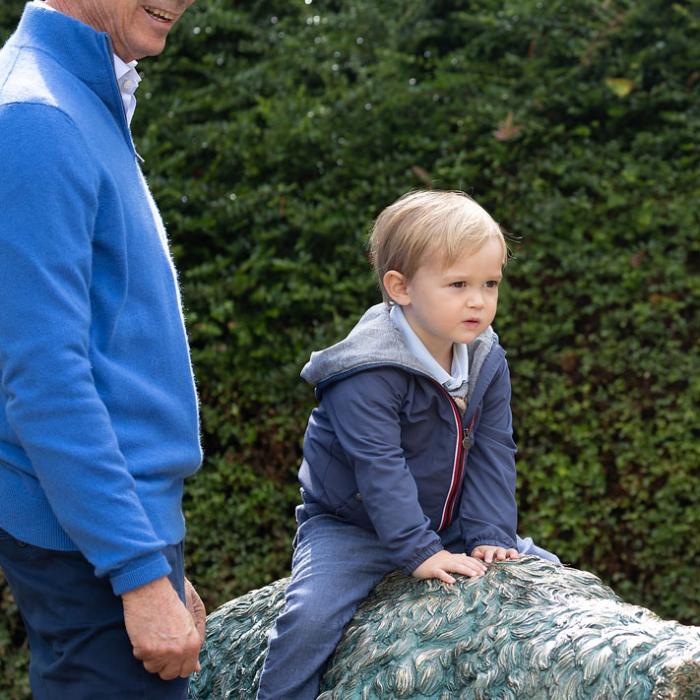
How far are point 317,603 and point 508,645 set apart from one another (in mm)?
508

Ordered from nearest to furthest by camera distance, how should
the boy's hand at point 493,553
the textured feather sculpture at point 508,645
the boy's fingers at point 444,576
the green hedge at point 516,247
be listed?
the textured feather sculpture at point 508,645 → the boy's fingers at point 444,576 → the boy's hand at point 493,553 → the green hedge at point 516,247

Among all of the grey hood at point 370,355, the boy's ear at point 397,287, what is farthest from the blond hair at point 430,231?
the grey hood at point 370,355

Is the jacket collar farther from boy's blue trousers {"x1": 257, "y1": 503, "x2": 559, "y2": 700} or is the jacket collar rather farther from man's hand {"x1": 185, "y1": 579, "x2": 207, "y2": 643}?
boy's blue trousers {"x1": 257, "y1": 503, "x2": 559, "y2": 700}

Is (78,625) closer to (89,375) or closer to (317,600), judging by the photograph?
(89,375)

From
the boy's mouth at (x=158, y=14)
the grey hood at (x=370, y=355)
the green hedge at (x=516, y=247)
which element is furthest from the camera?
the green hedge at (x=516, y=247)

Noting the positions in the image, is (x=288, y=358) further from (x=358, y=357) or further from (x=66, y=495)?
(x=66, y=495)

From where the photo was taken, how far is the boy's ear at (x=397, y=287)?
2.76 metres

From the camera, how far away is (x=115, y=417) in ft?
6.73

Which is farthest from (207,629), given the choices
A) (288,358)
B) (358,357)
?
(288,358)

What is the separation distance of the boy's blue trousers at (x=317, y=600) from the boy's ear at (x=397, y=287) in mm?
582

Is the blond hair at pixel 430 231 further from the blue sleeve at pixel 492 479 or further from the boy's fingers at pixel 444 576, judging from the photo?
the boy's fingers at pixel 444 576

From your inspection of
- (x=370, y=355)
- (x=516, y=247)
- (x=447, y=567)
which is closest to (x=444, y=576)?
(x=447, y=567)

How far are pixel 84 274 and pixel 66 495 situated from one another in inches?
15.6

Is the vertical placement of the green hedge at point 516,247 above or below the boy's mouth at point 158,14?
below
